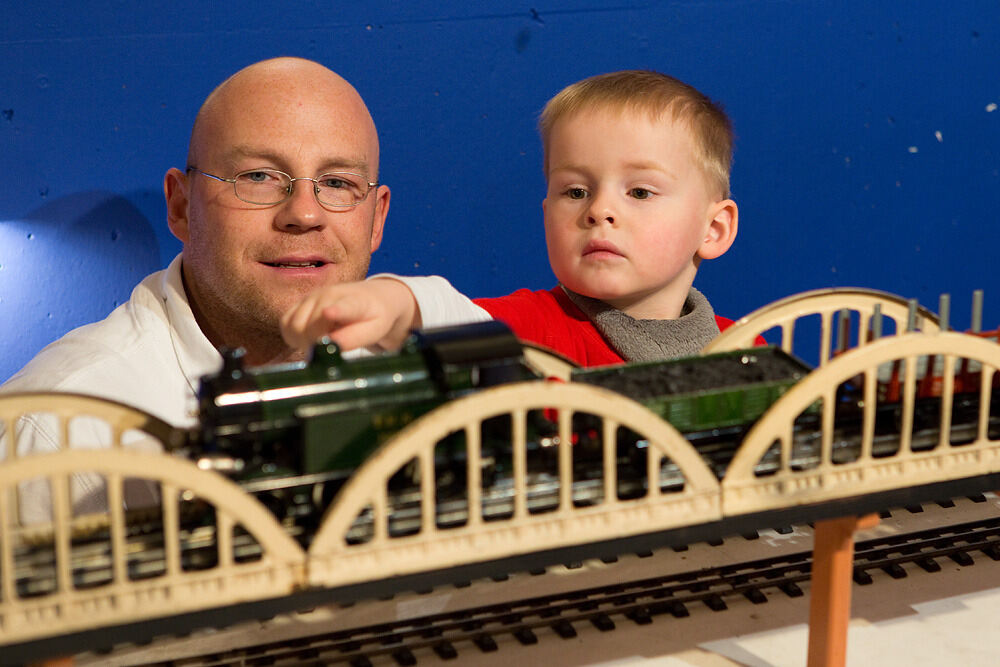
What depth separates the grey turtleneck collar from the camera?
2.20m

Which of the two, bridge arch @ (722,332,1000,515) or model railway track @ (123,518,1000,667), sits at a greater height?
bridge arch @ (722,332,1000,515)

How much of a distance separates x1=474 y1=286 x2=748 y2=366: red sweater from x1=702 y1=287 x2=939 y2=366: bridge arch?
0.35 metres

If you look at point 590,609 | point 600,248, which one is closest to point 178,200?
point 600,248

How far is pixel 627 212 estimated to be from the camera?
6.75 ft

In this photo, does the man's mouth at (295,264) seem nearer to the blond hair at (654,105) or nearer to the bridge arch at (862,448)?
the blond hair at (654,105)

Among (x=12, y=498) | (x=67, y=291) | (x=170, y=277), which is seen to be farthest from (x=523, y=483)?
(x=67, y=291)

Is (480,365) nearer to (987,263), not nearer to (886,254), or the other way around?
(886,254)

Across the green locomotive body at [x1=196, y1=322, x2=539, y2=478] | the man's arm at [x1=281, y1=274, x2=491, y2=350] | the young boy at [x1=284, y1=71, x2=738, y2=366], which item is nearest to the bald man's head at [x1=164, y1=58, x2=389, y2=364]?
the man's arm at [x1=281, y1=274, x2=491, y2=350]

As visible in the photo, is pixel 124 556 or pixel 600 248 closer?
pixel 124 556

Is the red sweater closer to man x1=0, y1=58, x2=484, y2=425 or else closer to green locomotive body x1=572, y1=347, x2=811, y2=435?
man x1=0, y1=58, x2=484, y2=425

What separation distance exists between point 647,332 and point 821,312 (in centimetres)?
Result: 46

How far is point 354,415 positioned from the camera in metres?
1.21

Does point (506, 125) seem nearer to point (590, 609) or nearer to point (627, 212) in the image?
point (627, 212)

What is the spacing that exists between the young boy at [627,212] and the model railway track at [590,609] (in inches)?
21.8
